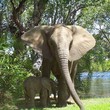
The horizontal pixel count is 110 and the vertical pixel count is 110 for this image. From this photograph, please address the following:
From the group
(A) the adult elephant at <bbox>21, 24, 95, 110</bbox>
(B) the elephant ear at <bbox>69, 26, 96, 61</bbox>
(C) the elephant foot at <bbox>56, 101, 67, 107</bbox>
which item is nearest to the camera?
(A) the adult elephant at <bbox>21, 24, 95, 110</bbox>

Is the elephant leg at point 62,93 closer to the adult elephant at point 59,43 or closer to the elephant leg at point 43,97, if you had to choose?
the adult elephant at point 59,43

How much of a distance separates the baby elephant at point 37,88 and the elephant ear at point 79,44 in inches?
39.1

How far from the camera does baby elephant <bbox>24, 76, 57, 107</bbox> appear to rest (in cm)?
1008

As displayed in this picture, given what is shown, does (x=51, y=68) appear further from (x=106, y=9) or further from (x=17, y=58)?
(x=106, y=9)

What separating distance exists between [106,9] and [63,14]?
280 inches

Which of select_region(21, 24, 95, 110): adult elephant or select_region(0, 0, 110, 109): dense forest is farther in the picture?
select_region(0, 0, 110, 109): dense forest

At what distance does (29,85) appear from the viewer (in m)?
10.0

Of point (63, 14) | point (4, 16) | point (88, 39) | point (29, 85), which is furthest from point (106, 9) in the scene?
point (29, 85)

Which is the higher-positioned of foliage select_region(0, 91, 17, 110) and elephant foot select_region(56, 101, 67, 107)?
foliage select_region(0, 91, 17, 110)

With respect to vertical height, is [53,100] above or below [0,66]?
below

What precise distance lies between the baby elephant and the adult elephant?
0.50m

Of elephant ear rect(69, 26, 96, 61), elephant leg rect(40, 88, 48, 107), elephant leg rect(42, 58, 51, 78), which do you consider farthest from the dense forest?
elephant ear rect(69, 26, 96, 61)

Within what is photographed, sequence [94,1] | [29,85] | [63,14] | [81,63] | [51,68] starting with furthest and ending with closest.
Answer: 1. [63,14]
2. [81,63]
3. [94,1]
4. [51,68]
5. [29,85]

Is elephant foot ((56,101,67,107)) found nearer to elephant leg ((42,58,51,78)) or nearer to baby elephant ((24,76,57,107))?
baby elephant ((24,76,57,107))
